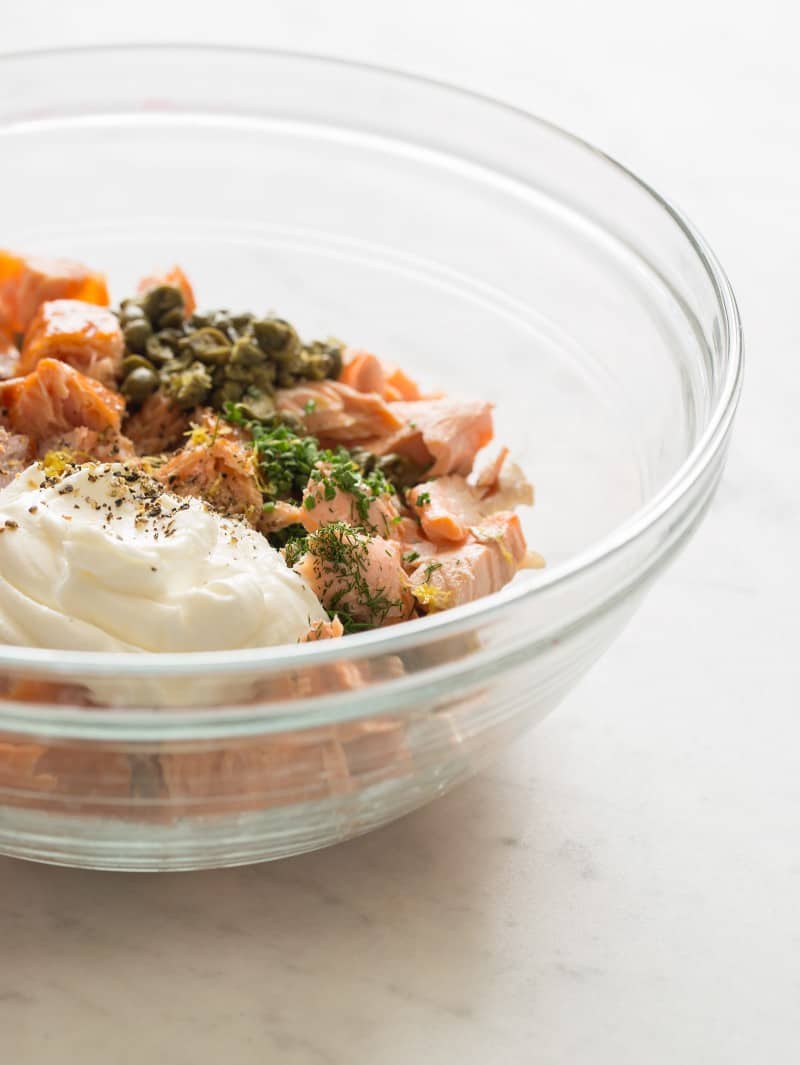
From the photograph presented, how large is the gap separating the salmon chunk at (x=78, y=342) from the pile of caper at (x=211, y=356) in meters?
0.04

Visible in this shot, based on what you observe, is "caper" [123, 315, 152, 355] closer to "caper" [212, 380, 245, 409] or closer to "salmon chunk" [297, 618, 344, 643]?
"caper" [212, 380, 245, 409]

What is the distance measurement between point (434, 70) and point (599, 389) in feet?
8.49

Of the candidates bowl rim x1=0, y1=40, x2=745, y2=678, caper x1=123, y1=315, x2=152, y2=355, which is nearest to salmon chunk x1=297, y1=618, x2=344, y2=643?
bowl rim x1=0, y1=40, x2=745, y2=678

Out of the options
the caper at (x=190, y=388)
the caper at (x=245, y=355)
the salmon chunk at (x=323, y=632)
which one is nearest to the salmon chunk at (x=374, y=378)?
the caper at (x=245, y=355)

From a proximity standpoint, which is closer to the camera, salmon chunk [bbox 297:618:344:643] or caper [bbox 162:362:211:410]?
salmon chunk [bbox 297:618:344:643]

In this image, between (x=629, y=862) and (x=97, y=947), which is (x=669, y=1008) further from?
(x=97, y=947)

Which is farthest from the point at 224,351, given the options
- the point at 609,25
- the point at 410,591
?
the point at 609,25

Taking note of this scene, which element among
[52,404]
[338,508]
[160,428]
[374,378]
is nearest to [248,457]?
[338,508]

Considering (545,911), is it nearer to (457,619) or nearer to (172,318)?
(457,619)

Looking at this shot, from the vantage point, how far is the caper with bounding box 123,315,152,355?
3.05 metres

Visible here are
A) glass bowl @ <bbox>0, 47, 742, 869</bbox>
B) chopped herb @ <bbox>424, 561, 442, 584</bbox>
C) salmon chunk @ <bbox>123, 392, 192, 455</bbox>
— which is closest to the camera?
glass bowl @ <bbox>0, 47, 742, 869</bbox>

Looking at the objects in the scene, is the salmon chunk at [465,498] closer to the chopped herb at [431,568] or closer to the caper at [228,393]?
the chopped herb at [431,568]

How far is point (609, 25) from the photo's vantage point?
18.3ft

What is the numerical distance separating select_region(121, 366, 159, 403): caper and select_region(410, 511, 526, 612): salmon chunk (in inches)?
29.8
